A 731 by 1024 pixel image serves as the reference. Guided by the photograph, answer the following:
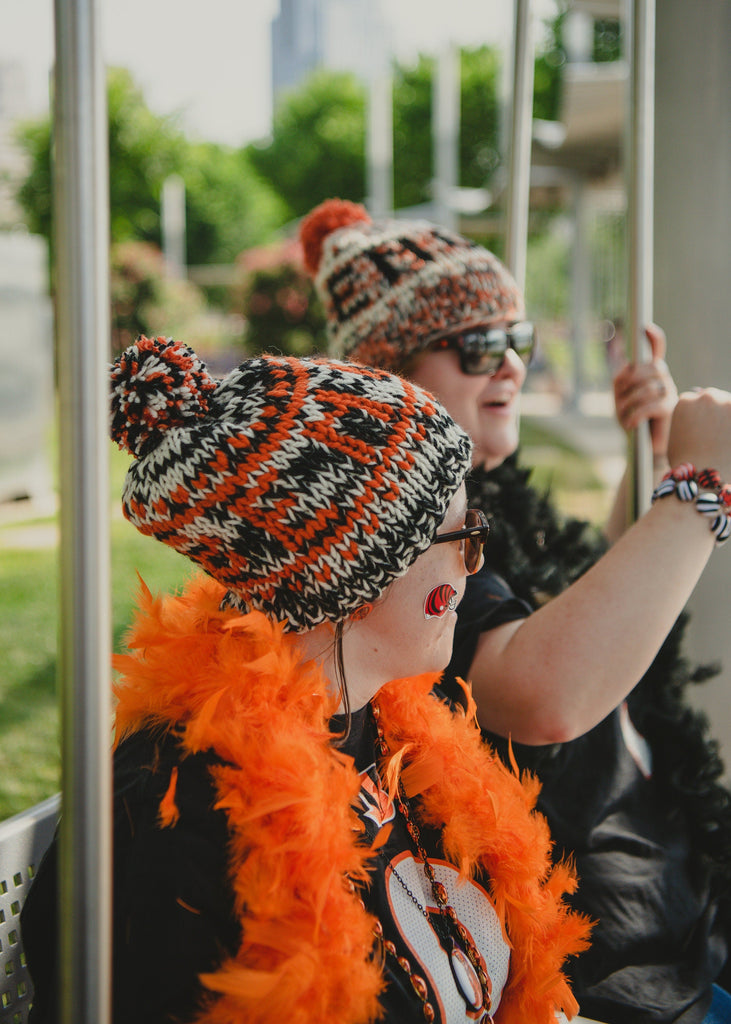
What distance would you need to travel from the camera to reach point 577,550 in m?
1.95

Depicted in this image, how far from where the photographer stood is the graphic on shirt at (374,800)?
128cm

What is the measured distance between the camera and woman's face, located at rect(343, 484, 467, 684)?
1.28 meters

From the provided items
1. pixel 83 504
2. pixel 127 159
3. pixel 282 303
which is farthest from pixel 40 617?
pixel 127 159

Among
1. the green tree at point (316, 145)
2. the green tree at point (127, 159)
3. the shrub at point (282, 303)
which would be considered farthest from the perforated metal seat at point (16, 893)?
the green tree at point (316, 145)

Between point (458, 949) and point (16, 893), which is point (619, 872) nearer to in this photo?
point (458, 949)

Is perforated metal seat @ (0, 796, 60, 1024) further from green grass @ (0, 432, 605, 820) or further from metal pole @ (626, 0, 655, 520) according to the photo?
metal pole @ (626, 0, 655, 520)

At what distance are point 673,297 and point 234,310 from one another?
12.6 m

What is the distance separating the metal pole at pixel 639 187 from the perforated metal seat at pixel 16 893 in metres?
1.34

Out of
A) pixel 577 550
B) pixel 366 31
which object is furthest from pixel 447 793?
pixel 366 31

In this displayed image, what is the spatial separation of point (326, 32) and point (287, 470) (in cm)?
1747

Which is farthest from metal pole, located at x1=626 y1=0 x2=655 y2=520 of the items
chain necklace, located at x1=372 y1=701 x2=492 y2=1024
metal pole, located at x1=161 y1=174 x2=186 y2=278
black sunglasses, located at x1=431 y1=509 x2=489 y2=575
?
metal pole, located at x1=161 y1=174 x2=186 y2=278

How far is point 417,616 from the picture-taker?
1282mm

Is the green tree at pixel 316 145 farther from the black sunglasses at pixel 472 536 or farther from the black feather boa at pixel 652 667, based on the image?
the black sunglasses at pixel 472 536

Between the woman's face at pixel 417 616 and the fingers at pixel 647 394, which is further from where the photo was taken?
the fingers at pixel 647 394
